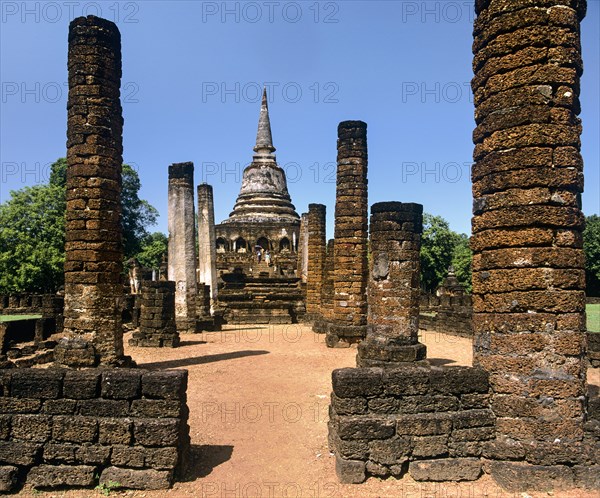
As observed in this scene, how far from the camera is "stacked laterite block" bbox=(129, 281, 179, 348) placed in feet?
46.9

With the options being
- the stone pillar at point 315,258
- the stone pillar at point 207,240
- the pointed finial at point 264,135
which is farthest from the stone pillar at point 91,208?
the pointed finial at point 264,135

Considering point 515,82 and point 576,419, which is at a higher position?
point 515,82

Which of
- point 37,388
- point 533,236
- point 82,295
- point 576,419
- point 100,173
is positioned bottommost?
point 576,419

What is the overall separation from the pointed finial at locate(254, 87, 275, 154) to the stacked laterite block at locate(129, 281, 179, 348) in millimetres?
37603

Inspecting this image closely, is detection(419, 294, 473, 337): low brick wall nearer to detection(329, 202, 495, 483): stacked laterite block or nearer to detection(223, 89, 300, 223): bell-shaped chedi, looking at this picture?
detection(329, 202, 495, 483): stacked laterite block

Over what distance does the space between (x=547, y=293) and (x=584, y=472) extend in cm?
194

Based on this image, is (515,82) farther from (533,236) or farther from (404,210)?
(404,210)

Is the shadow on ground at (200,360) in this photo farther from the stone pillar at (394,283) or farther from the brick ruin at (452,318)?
the brick ruin at (452,318)

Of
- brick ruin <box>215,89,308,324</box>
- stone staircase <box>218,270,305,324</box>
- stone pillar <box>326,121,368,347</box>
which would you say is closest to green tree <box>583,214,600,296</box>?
brick ruin <box>215,89,308,324</box>

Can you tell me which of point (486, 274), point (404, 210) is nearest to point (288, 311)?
point (404, 210)

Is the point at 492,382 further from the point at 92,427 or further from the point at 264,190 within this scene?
the point at 264,190

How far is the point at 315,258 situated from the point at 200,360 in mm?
10070

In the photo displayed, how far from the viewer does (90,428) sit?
17.0ft

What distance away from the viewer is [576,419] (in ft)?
17.0
